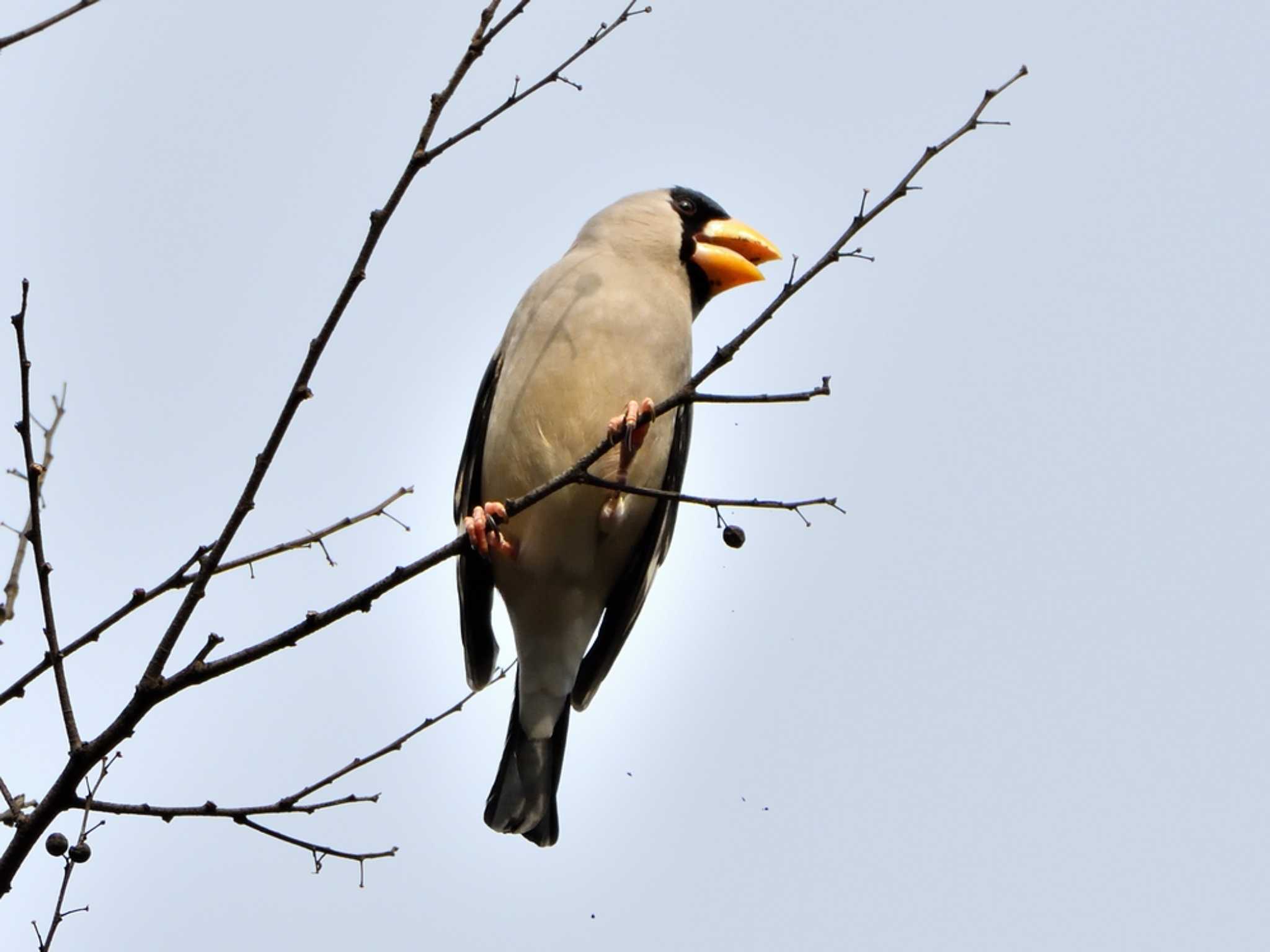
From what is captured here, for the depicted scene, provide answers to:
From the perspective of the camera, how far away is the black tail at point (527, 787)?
17.9 feet

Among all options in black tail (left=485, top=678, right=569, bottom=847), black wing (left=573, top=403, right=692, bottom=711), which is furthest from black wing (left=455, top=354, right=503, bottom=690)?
black wing (left=573, top=403, right=692, bottom=711)

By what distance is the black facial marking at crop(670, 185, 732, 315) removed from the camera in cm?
593

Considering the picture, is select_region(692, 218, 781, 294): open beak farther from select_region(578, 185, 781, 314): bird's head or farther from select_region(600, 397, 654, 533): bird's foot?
select_region(600, 397, 654, 533): bird's foot

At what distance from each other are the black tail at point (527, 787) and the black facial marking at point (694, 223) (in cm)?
179

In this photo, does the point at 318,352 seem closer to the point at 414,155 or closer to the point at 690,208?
the point at 414,155

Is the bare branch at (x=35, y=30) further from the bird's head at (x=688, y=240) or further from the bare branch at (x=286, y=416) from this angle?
the bird's head at (x=688, y=240)

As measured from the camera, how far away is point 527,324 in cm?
530

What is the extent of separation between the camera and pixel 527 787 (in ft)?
18.0

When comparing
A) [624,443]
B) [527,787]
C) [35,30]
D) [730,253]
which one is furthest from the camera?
[730,253]

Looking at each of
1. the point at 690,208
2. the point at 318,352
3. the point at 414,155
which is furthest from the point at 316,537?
the point at 690,208

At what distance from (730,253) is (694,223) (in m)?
0.32

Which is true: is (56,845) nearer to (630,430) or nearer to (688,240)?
(630,430)

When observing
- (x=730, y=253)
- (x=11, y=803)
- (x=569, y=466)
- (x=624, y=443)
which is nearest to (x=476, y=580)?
(x=569, y=466)

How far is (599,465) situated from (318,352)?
2.03 meters
